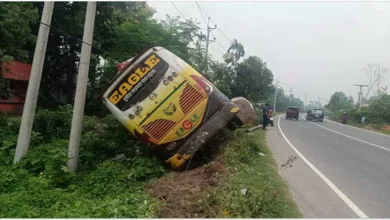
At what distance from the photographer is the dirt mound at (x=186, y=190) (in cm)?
436

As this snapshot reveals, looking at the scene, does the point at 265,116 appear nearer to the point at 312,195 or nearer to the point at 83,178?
the point at 312,195

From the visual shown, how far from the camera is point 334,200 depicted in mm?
5324

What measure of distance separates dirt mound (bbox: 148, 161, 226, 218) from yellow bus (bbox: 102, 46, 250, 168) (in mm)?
747

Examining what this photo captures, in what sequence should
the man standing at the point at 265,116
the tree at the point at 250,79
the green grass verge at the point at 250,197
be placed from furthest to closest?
the tree at the point at 250,79
the man standing at the point at 265,116
the green grass verge at the point at 250,197

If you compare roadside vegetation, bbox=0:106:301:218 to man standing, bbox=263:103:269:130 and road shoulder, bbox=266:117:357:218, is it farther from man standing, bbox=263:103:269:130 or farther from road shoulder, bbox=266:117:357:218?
man standing, bbox=263:103:269:130

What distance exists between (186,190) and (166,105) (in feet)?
7.67

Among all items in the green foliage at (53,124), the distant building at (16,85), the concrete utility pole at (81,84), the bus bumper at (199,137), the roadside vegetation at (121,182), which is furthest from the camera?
the distant building at (16,85)

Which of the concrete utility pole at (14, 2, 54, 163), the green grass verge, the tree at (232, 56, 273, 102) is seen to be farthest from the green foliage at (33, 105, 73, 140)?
the tree at (232, 56, 273, 102)

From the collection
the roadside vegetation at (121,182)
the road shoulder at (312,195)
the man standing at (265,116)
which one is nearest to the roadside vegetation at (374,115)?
the man standing at (265,116)

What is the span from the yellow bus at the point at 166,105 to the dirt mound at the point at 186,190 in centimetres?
75

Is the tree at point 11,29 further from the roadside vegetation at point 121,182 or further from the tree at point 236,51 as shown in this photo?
the tree at point 236,51

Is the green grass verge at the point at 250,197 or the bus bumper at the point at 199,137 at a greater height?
the bus bumper at the point at 199,137

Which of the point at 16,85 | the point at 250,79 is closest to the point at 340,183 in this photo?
the point at 16,85

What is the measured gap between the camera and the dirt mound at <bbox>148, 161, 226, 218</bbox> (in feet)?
14.3
